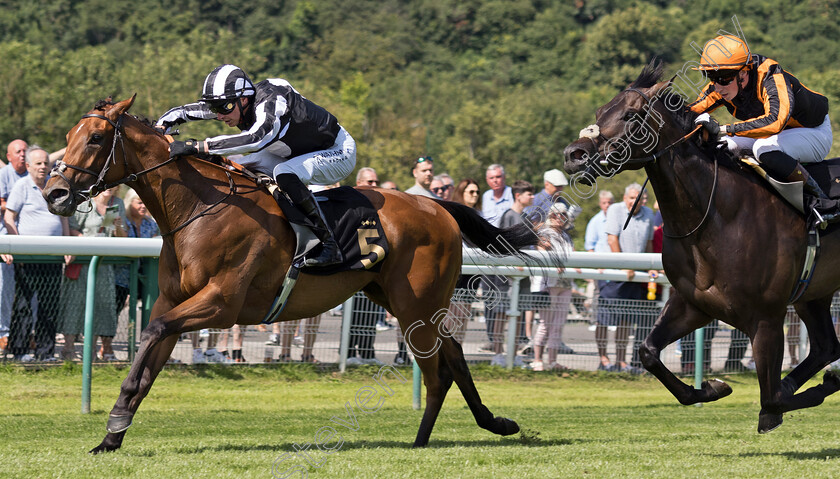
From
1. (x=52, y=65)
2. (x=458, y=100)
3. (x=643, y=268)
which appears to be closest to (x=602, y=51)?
(x=458, y=100)

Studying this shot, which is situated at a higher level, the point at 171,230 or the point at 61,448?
the point at 171,230

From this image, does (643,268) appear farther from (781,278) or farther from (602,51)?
(602,51)

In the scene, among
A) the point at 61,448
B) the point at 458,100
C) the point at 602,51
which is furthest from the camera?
the point at 602,51

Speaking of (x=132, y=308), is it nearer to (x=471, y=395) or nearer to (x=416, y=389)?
(x=416, y=389)

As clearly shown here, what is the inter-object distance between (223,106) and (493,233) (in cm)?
218

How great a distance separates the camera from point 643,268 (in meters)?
9.38

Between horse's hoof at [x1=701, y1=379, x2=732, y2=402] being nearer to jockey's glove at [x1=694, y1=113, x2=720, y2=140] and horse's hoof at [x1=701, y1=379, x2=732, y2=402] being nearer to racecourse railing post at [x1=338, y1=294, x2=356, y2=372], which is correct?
jockey's glove at [x1=694, y1=113, x2=720, y2=140]

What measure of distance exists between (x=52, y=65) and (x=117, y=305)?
165ft

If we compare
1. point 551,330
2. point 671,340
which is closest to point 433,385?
point 671,340

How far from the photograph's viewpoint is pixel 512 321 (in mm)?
9789

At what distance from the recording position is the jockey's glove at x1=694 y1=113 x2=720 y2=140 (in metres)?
6.25

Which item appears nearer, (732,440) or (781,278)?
(781,278)

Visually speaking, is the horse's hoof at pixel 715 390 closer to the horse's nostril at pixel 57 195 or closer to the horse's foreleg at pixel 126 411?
the horse's foreleg at pixel 126 411

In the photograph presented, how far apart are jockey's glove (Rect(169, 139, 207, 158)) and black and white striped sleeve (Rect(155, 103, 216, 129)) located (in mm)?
480
